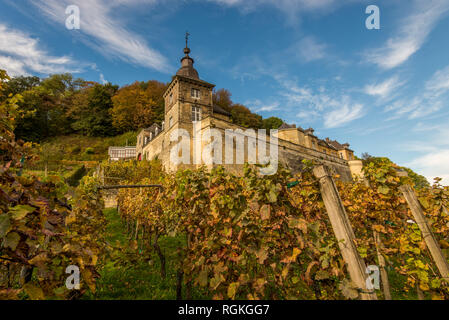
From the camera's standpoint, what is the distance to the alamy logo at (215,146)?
1762 cm

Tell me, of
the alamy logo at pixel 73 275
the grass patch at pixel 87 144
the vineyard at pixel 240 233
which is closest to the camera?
the vineyard at pixel 240 233

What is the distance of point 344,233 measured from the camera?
191 centimetres

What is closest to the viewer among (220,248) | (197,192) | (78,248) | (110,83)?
(78,248)

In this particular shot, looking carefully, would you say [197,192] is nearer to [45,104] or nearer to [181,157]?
[181,157]

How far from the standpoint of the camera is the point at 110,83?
4322cm

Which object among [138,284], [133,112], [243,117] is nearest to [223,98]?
[243,117]

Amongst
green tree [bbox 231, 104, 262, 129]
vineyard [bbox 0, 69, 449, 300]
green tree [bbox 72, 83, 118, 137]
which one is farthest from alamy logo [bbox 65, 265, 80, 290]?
green tree [bbox 72, 83, 118, 137]

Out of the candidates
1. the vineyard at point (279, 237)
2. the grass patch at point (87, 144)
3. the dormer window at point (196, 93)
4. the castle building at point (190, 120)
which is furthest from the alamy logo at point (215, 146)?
the grass patch at point (87, 144)

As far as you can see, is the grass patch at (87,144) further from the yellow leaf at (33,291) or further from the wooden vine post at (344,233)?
the wooden vine post at (344,233)

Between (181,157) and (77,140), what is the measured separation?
27.1m

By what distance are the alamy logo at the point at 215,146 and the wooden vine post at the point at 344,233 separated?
14881 millimetres

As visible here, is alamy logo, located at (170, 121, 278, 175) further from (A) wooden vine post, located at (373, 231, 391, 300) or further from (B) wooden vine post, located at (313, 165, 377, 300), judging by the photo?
(B) wooden vine post, located at (313, 165, 377, 300)

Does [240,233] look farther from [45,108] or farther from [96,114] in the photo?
[45,108]
